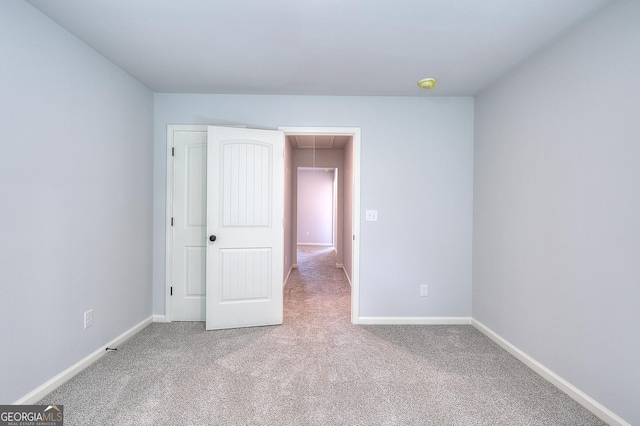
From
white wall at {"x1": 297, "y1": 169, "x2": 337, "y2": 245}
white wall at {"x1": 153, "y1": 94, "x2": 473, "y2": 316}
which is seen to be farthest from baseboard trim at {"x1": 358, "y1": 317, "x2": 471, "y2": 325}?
white wall at {"x1": 297, "y1": 169, "x2": 337, "y2": 245}

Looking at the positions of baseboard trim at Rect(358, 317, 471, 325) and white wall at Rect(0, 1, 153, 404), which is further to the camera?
baseboard trim at Rect(358, 317, 471, 325)

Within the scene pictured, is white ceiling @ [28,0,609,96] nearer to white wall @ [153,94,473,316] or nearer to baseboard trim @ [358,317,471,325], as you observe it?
white wall @ [153,94,473,316]

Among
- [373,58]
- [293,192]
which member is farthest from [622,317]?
[293,192]

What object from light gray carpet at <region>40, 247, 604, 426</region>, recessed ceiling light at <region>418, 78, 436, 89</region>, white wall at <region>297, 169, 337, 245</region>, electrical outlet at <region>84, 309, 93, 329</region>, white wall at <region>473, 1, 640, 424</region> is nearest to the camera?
white wall at <region>473, 1, 640, 424</region>

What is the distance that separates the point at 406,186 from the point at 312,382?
2109mm

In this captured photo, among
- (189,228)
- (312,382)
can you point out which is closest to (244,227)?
(189,228)

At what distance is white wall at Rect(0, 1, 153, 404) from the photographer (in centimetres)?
165

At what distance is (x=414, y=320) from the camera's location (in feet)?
10.3

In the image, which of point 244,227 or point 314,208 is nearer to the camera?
point 244,227

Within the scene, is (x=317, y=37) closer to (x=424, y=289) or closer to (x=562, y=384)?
(x=424, y=289)

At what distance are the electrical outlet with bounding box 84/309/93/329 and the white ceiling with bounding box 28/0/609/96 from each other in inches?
81.1

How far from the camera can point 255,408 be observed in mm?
1757

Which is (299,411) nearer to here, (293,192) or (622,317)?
(622,317)

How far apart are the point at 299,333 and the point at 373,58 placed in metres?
2.58
